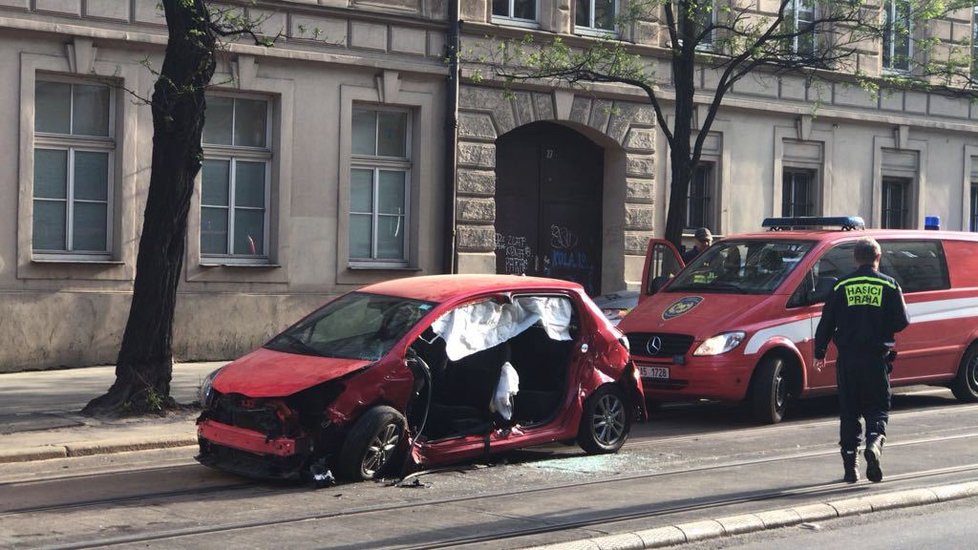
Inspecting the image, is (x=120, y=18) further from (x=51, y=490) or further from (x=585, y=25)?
(x=51, y=490)

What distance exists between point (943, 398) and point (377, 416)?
9.81 metres

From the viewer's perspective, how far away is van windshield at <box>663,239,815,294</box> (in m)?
14.1

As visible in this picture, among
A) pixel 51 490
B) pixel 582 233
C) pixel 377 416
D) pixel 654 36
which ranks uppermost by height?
pixel 654 36

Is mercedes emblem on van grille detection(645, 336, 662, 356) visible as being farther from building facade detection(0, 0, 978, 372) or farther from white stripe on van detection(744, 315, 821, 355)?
building facade detection(0, 0, 978, 372)

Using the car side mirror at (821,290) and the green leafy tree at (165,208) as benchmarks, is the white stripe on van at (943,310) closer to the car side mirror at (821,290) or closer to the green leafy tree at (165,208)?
the car side mirror at (821,290)

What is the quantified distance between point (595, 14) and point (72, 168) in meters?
9.64

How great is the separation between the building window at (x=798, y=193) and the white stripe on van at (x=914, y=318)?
34.5 ft

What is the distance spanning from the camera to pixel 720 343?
43.8 ft

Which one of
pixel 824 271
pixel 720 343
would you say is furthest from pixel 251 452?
pixel 824 271

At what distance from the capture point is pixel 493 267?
70.8 ft

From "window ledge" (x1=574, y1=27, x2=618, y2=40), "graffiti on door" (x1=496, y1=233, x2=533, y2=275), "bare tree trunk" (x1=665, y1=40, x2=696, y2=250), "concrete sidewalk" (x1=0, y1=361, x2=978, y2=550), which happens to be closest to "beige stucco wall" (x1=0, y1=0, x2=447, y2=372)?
"concrete sidewalk" (x1=0, y1=361, x2=978, y2=550)

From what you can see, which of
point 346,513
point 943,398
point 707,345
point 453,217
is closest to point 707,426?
point 707,345

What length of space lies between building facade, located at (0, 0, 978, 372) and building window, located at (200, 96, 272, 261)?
3 cm

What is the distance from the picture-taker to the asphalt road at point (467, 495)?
7.95m
